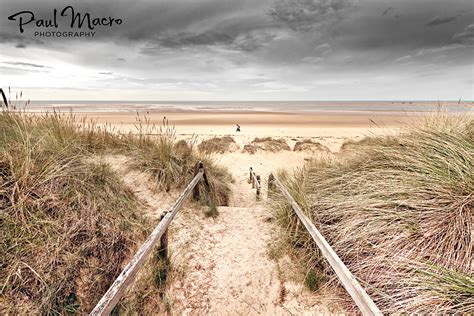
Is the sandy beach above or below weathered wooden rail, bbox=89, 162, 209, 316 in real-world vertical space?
above

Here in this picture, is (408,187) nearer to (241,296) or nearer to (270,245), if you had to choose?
(270,245)

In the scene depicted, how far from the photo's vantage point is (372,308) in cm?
179

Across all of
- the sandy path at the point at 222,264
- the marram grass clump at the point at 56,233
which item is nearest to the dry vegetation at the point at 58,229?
the marram grass clump at the point at 56,233

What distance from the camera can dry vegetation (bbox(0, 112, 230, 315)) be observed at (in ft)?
7.37

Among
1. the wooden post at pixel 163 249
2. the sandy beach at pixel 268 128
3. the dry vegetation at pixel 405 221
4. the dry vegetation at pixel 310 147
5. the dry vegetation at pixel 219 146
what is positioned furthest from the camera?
the sandy beach at pixel 268 128

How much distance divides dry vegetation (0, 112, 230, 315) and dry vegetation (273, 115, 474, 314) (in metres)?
2.33

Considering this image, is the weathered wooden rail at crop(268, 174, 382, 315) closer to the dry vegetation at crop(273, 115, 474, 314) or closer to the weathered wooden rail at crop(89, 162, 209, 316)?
Answer: the dry vegetation at crop(273, 115, 474, 314)

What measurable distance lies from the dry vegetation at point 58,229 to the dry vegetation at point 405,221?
2.33 metres

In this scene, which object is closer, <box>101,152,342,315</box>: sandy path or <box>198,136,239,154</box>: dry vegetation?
<box>101,152,342,315</box>: sandy path

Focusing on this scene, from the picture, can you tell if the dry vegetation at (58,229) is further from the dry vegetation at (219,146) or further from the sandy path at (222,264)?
the dry vegetation at (219,146)

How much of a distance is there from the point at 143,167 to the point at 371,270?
4.08 metres

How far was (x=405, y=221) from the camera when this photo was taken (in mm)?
2752

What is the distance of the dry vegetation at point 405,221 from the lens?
2.16m

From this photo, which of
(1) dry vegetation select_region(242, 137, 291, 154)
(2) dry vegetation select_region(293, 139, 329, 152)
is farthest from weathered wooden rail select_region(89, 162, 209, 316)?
(2) dry vegetation select_region(293, 139, 329, 152)
